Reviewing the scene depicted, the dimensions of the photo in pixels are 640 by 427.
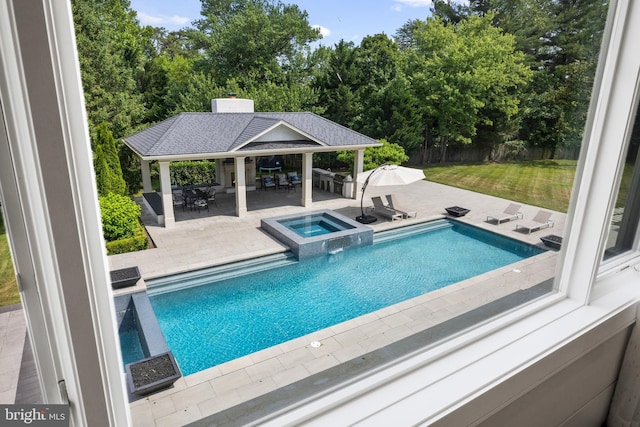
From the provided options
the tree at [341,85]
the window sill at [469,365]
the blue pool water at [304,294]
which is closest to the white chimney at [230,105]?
the tree at [341,85]

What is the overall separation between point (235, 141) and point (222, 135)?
60cm

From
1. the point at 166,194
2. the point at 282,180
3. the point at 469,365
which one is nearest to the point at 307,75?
the point at 282,180

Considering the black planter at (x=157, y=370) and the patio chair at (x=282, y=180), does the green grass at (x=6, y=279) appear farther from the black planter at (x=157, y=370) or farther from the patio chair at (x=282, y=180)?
the patio chair at (x=282, y=180)

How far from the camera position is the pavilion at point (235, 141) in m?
8.92

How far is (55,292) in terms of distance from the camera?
0.77m

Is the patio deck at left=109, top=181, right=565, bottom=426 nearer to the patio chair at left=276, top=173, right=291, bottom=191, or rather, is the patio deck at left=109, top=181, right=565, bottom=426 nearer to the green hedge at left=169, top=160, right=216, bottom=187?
the patio chair at left=276, top=173, right=291, bottom=191

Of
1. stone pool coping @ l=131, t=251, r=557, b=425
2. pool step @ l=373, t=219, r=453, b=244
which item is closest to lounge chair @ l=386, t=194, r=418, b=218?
pool step @ l=373, t=219, r=453, b=244

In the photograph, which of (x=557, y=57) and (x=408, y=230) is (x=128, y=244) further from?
(x=557, y=57)

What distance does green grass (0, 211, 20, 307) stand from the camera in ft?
2.61

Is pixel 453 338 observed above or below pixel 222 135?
below

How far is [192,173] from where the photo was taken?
13133 millimetres

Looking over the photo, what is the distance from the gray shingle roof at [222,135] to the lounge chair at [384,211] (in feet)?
6.85

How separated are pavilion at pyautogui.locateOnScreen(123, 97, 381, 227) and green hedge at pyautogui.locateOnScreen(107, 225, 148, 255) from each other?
4.41 feet

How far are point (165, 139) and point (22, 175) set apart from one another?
9201 millimetres
